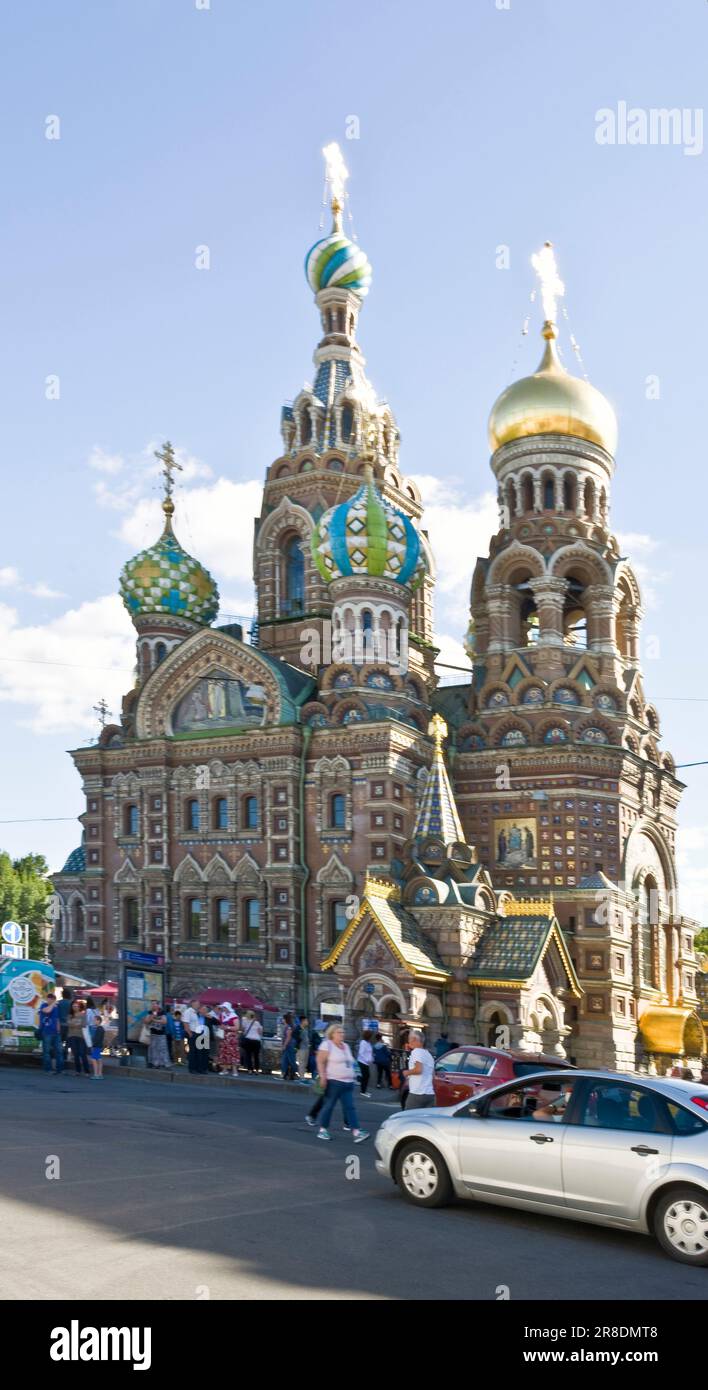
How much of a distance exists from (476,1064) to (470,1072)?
0.13 meters

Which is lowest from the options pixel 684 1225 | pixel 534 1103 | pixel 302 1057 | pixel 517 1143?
pixel 302 1057

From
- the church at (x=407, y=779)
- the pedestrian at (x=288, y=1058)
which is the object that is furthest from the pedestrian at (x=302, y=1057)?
the church at (x=407, y=779)

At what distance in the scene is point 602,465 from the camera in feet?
127

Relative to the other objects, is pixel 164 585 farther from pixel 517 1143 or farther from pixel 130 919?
pixel 517 1143

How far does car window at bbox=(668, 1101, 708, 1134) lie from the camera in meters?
8.91

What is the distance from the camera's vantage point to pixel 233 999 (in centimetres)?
3116

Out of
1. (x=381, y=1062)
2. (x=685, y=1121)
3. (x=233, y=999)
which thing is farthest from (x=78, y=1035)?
(x=685, y=1121)

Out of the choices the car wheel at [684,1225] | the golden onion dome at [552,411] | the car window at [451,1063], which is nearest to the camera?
the car wheel at [684,1225]

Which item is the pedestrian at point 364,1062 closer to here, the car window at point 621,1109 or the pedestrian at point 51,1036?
the pedestrian at point 51,1036

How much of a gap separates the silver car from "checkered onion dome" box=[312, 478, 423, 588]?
2513 centimetres

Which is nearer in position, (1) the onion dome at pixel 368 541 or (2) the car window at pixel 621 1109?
(2) the car window at pixel 621 1109

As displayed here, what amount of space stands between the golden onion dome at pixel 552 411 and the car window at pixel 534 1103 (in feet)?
98.5

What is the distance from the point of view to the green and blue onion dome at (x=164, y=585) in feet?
129
